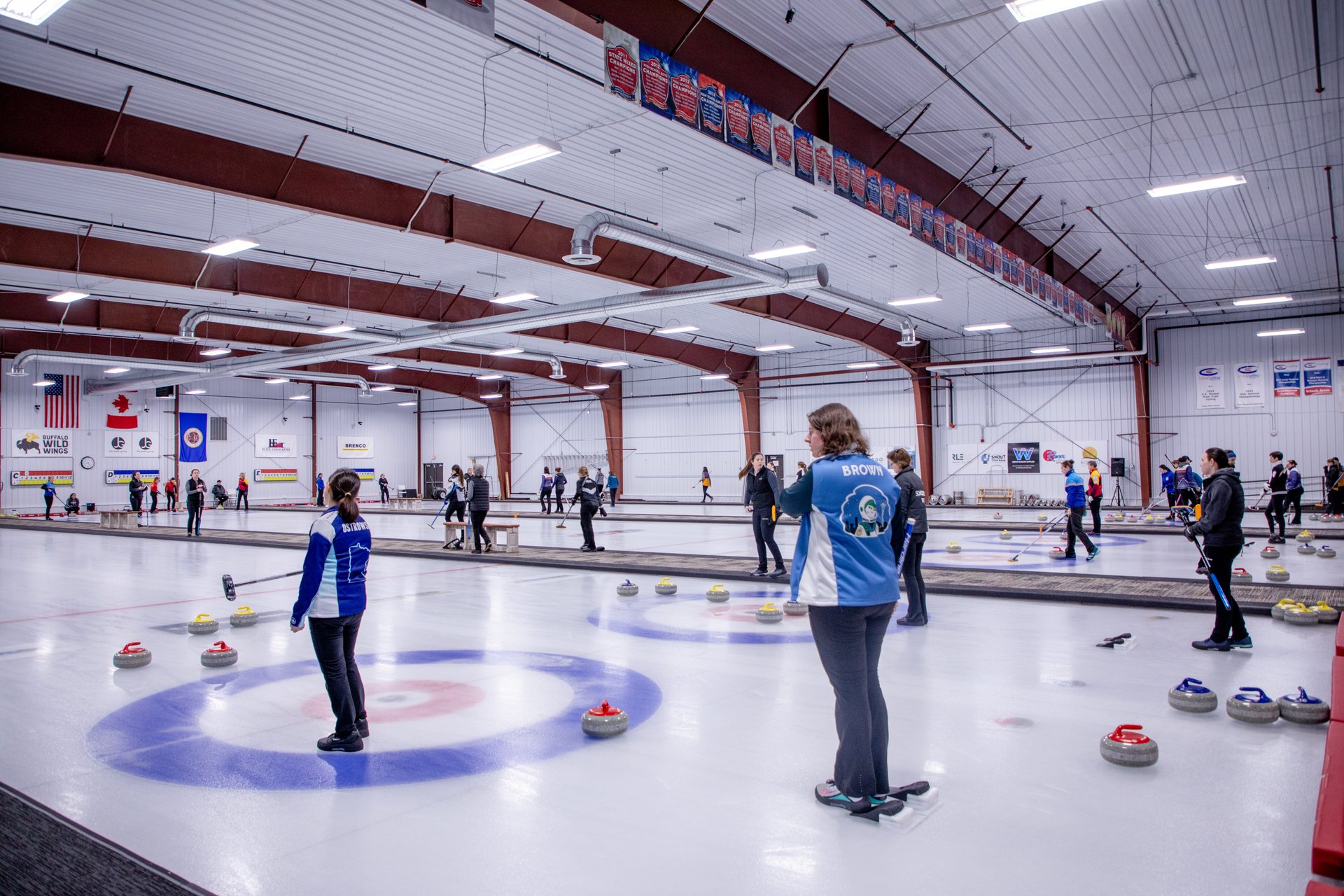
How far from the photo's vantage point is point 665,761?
4.82m

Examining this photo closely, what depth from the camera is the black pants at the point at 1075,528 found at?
13695 mm

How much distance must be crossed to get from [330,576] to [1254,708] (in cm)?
587

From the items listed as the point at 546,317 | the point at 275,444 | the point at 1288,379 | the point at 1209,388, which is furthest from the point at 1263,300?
the point at 275,444

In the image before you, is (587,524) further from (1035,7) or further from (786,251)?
Answer: (1035,7)

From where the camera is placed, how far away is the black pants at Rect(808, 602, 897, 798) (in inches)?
150

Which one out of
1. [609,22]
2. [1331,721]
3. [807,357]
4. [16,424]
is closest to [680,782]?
[1331,721]

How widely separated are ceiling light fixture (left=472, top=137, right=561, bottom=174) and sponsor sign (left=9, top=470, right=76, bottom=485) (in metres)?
34.3

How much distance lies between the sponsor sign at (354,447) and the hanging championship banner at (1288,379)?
138 ft

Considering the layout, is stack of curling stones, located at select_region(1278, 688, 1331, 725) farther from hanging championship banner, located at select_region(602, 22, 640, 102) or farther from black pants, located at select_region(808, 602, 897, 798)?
hanging championship banner, located at select_region(602, 22, 640, 102)

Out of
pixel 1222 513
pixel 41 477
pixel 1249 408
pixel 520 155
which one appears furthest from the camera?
pixel 41 477

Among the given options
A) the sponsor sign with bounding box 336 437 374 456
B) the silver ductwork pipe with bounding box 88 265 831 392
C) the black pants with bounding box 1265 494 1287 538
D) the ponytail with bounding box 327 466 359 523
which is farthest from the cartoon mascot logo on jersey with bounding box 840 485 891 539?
the sponsor sign with bounding box 336 437 374 456

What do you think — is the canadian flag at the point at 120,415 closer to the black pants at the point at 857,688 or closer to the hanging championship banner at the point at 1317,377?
the black pants at the point at 857,688

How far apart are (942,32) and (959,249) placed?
18.2 ft

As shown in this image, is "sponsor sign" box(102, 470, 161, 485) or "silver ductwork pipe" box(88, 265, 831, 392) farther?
"sponsor sign" box(102, 470, 161, 485)
